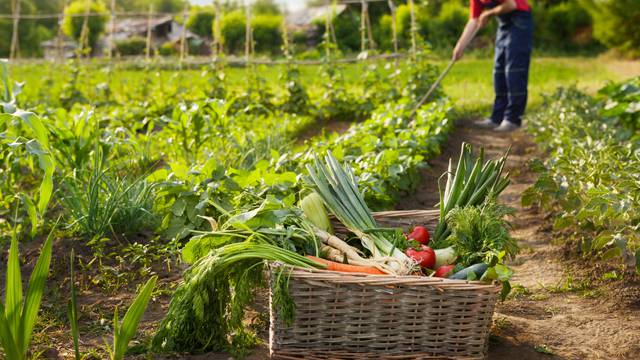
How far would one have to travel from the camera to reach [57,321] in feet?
10.6

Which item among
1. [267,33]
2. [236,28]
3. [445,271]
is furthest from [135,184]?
[267,33]

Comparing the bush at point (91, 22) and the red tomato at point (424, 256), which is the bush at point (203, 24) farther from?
the red tomato at point (424, 256)

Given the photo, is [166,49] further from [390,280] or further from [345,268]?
[390,280]

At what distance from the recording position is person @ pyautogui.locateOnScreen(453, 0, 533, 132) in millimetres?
7398

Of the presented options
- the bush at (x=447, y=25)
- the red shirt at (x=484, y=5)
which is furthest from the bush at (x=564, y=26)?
the red shirt at (x=484, y=5)

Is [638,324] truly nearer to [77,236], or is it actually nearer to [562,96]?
[77,236]

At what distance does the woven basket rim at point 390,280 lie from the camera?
8.70 ft

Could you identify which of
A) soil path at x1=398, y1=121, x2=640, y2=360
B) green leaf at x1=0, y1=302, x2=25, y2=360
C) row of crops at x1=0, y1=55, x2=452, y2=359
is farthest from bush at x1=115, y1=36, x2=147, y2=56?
green leaf at x1=0, y1=302, x2=25, y2=360

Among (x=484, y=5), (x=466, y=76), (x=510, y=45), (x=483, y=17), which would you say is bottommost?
(x=466, y=76)

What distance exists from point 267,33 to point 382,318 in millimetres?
14864

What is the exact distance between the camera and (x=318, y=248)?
302cm

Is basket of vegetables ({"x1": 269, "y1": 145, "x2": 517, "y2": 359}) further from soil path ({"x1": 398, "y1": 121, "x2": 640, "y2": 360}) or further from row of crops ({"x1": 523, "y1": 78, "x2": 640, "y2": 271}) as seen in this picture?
row of crops ({"x1": 523, "y1": 78, "x2": 640, "y2": 271})

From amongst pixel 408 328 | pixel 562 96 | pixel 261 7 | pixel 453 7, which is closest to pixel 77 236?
pixel 408 328

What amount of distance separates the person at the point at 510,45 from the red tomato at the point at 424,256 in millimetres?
4531
